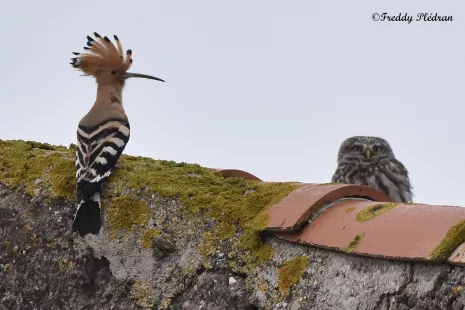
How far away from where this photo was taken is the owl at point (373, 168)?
254 inches

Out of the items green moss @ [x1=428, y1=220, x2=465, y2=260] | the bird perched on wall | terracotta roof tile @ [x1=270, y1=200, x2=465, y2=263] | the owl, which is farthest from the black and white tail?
the owl

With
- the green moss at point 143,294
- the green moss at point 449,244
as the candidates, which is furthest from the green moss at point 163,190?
the green moss at point 449,244

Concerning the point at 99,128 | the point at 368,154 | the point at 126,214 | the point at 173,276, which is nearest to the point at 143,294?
the point at 173,276

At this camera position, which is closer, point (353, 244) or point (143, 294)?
point (353, 244)

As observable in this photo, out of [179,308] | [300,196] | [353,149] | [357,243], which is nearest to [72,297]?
[179,308]

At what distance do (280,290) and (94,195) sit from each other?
125 centimetres

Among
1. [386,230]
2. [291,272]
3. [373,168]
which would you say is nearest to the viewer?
[386,230]

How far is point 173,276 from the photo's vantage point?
3010 millimetres

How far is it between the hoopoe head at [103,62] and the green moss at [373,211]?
12.6 feet

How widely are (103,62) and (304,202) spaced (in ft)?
12.2

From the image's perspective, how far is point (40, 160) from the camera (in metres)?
3.98

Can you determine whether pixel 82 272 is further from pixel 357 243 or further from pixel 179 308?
pixel 357 243

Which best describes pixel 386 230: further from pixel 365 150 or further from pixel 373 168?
pixel 365 150

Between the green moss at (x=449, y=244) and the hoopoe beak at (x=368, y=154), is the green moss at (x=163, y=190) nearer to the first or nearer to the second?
the green moss at (x=449, y=244)
